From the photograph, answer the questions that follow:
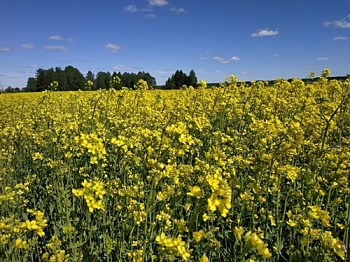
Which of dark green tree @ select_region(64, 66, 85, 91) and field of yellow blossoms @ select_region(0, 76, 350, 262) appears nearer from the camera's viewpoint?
field of yellow blossoms @ select_region(0, 76, 350, 262)

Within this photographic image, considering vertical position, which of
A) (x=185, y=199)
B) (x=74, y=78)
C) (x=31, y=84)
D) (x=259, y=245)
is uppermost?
(x=74, y=78)

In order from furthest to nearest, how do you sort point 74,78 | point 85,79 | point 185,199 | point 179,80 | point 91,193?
1. point 74,78
2. point 85,79
3. point 179,80
4. point 185,199
5. point 91,193

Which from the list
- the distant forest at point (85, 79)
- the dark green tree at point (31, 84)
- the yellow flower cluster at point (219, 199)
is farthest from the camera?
the dark green tree at point (31, 84)

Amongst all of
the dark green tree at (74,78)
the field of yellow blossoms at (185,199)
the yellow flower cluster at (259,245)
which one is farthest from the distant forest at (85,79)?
the yellow flower cluster at (259,245)

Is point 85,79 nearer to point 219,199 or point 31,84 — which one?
point 31,84

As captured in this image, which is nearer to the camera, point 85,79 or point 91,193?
point 91,193

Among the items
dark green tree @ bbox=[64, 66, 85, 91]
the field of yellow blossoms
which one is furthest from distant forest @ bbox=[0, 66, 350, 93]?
the field of yellow blossoms

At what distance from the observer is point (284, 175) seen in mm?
2629

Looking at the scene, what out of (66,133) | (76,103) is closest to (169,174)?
(66,133)

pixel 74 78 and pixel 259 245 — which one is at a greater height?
pixel 74 78

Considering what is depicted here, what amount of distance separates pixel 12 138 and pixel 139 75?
18086 millimetres

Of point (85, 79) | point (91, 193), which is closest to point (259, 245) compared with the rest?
point (91, 193)

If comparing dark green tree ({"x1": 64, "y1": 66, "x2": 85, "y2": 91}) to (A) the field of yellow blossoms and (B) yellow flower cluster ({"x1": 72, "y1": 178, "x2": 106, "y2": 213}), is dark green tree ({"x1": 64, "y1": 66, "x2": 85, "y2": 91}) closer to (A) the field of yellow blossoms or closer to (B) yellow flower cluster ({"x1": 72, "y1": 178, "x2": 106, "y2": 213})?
(A) the field of yellow blossoms

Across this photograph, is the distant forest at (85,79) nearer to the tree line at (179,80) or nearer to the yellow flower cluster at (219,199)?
the tree line at (179,80)
